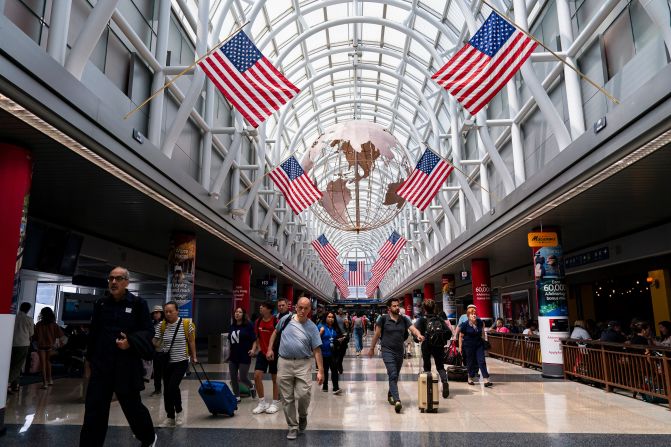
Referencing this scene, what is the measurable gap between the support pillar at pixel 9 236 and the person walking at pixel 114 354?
104 inches

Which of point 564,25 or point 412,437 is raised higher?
point 564,25

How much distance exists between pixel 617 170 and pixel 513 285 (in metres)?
19.6

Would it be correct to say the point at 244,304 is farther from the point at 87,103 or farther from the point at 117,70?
the point at 87,103

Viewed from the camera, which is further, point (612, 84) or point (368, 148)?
point (368, 148)

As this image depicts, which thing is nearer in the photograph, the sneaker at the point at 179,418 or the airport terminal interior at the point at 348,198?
the airport terminal interior at the point at 348,198

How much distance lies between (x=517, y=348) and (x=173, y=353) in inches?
494

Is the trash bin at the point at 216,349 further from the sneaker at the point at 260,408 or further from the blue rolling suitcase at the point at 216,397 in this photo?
the blue rolling suitcase at the point at 216,397

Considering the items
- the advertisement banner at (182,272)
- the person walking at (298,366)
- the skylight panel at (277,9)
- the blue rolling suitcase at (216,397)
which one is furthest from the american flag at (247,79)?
the skylight panel at (277,9)

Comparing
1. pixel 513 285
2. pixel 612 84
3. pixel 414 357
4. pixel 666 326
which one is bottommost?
pixel 414 357

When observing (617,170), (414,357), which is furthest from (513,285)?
(617,170)

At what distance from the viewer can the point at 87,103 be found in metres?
6.60

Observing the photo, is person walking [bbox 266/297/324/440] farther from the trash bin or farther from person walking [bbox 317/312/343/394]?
the trash bin

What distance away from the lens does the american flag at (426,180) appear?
16.4 m

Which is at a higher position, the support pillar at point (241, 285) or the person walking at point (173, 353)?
the support pillar at point (241, 285)
